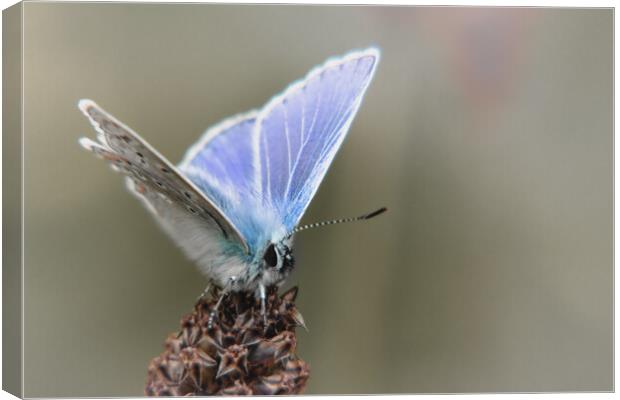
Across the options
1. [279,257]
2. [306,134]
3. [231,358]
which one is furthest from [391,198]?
[231,358]

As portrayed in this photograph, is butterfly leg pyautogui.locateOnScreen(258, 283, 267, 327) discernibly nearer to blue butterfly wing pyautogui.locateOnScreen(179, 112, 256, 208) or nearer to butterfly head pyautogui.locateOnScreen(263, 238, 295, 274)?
butterfly head pyautogui.locateOnScreen(263, 238, 295, 274)

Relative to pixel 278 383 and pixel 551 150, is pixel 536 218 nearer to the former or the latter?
pixel 551 150

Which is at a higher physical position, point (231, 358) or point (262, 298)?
point (262, 298)

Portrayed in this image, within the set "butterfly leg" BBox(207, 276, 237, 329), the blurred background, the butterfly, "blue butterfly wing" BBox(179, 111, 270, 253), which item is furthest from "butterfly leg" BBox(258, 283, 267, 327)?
the blurred background

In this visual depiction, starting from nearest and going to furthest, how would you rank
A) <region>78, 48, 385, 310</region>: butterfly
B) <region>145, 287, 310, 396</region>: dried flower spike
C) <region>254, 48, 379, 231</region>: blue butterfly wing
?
<region>145, 287, 310, 396</region>: dried flower spike < <region>78, 48, 385, 310</region>: butterfly < <region>254, 48, 379, 231</region>: blue butterfly wing

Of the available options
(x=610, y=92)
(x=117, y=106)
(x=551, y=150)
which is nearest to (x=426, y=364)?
(x=551, y=150)

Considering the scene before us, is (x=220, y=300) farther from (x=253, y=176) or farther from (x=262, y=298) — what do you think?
(x=253, y=176)

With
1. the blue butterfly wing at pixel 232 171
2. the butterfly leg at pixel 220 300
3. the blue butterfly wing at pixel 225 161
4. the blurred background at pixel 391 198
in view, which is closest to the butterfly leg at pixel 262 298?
the butterfly leg at pixel 220 300
